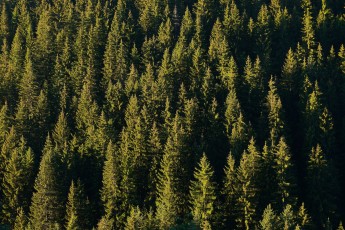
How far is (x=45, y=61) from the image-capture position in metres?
112

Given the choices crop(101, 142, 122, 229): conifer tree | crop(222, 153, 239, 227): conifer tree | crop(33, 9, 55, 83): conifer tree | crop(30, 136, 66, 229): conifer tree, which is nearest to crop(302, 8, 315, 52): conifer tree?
crop(222, 153, 239, 227): conifer tree

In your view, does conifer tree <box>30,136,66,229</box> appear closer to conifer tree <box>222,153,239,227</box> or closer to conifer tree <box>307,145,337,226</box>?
conifer tree <box>222,153,239,227</box>

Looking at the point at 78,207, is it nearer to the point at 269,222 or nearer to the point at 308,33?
the point at 269,222

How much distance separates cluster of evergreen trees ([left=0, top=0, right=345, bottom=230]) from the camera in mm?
64062

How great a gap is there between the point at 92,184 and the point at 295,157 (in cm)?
2931

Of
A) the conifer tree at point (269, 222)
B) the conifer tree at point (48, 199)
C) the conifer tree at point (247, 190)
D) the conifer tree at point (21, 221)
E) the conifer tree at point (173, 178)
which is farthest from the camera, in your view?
the conifer tree at point (21, 221)

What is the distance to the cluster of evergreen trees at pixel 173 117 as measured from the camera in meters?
64.1

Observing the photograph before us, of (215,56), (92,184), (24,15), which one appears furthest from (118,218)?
(24,15)

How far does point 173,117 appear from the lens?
3177 inches

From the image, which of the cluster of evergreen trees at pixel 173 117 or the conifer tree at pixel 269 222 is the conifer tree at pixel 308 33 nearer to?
the cluster of evergreen trees at pixel 173 117

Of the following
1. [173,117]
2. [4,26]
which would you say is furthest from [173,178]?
[4,26]

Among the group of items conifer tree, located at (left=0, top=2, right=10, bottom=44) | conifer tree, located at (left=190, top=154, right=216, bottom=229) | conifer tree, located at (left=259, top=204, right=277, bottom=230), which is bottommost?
conifer tree, located at (left=259, top=204, right=277, bottom=230)

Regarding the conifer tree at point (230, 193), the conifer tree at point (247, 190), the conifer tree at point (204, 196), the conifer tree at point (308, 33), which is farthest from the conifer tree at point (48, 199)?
the conifer tree at point (308, 33)

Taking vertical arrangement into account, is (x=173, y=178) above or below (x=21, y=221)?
above
